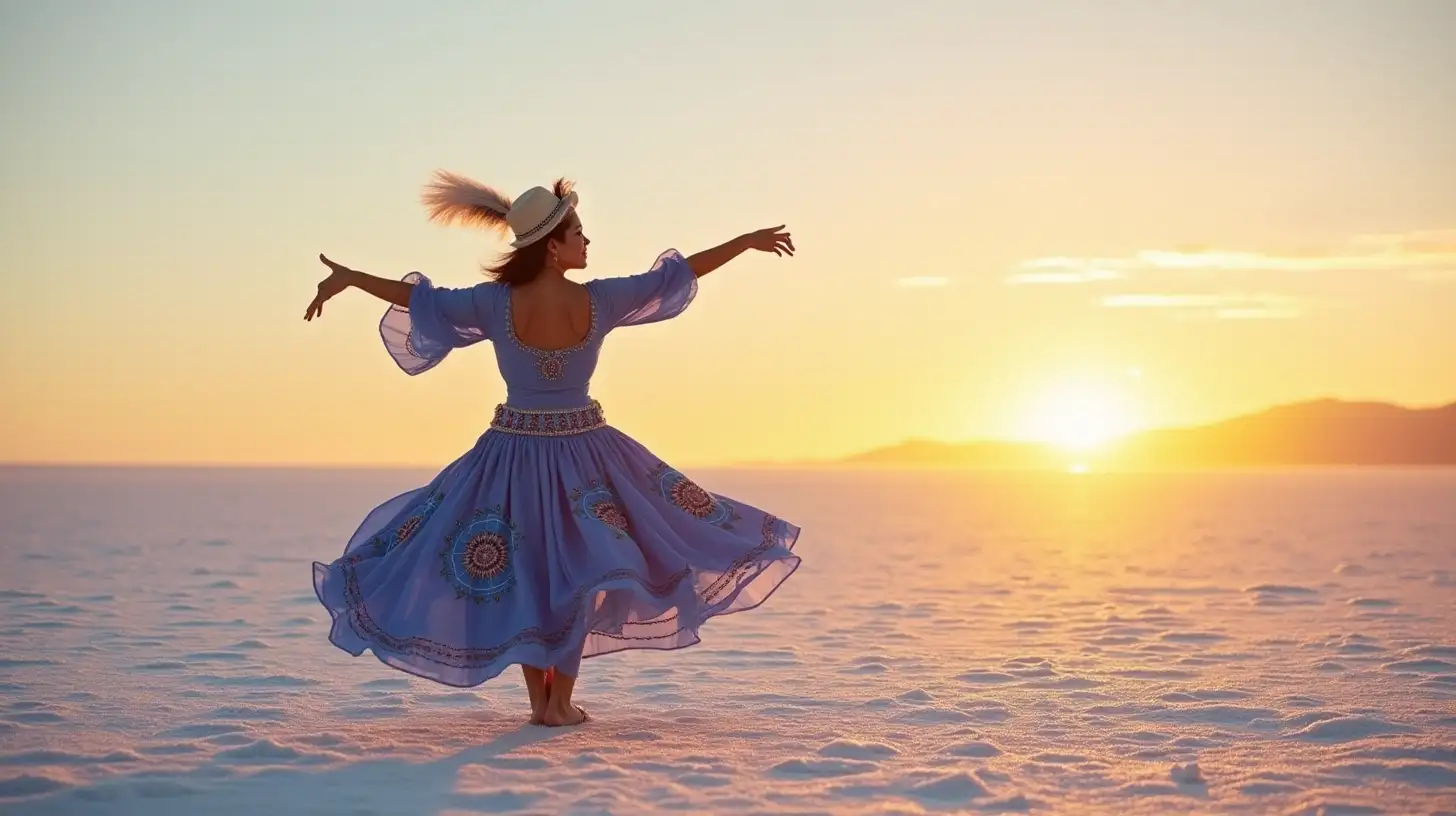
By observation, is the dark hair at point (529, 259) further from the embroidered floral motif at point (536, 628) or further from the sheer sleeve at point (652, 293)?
the embroidered floral motif at point (536, 628)

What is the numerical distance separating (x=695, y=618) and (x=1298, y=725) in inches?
93.8

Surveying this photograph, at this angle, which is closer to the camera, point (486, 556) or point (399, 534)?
point (486, 556)

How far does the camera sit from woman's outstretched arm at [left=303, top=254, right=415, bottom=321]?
22.1 feet

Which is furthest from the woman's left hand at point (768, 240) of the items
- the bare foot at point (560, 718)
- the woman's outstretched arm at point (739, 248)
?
the bare foot at point (560, 718)

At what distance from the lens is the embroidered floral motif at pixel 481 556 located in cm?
643

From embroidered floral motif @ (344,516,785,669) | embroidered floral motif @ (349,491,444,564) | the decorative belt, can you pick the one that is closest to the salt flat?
embroidered floral motif @ (344,516,785,669)

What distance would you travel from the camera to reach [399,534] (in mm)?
6664

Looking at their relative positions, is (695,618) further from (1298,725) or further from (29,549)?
(29,549)

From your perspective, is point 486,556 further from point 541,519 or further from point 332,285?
point 332,285

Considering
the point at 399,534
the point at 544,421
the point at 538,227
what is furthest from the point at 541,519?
the point at 538,227

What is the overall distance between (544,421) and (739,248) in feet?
3.58

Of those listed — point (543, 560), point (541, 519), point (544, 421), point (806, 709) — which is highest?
point (544, 421)

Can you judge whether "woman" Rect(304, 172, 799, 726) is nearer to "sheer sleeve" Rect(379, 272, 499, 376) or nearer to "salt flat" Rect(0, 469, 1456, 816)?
"sheer sleeve" Rect(379, 272, 499, 376)

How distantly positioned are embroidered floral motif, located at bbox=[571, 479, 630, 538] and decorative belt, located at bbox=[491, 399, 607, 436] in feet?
0.89
